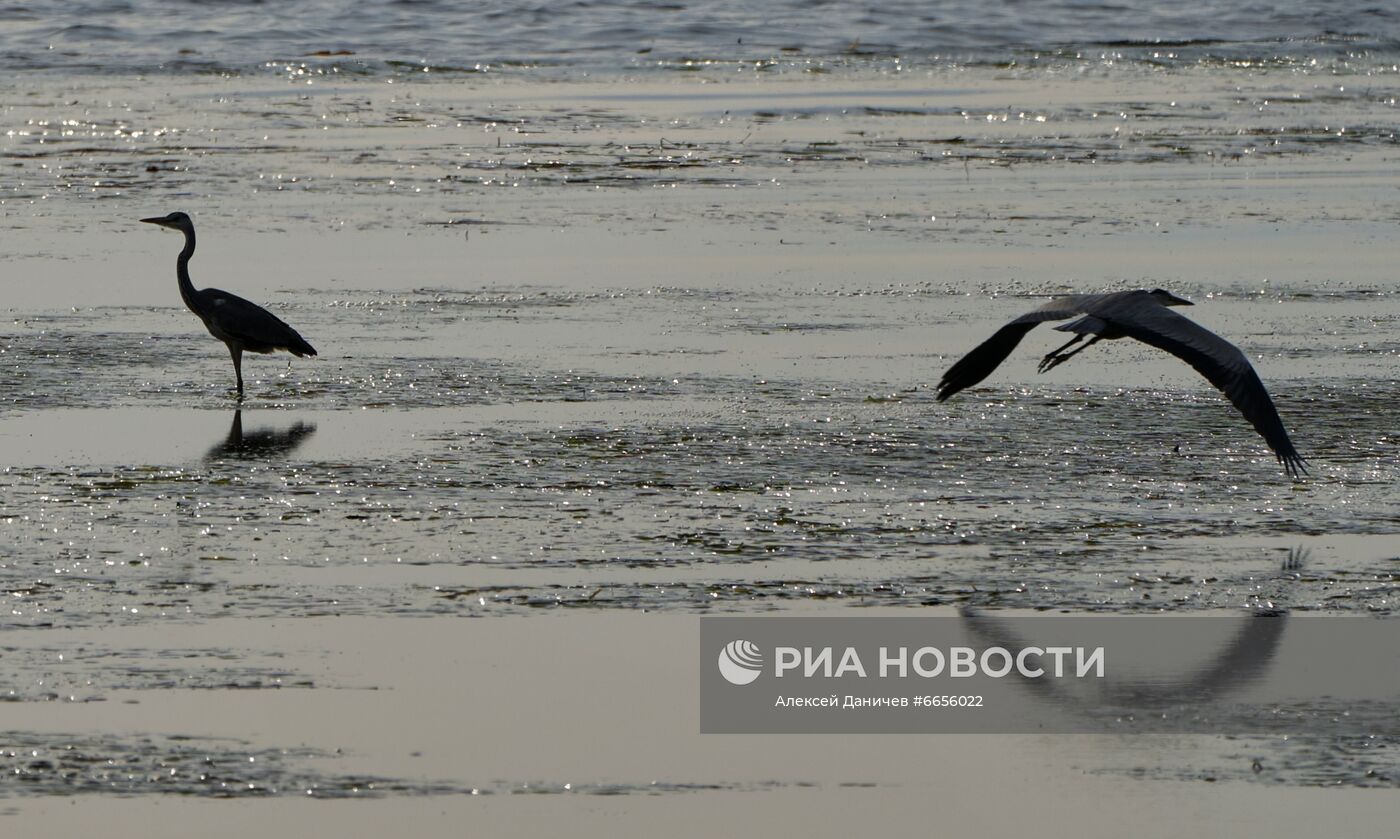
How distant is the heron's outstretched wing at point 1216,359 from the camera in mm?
8617

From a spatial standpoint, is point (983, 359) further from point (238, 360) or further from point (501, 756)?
point (238, 360)

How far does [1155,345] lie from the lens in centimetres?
900

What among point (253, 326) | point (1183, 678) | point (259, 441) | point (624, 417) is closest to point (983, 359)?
point (624, 417)

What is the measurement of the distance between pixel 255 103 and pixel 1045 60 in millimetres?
11587

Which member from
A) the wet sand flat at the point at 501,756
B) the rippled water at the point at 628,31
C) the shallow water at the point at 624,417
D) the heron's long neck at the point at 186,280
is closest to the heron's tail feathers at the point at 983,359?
the shallow water at the point at 624,417

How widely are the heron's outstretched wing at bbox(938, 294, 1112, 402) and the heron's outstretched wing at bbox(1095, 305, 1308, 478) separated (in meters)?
0.19

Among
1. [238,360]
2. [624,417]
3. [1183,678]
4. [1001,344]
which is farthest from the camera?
[238,360]

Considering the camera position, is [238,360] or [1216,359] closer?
[1216,359]

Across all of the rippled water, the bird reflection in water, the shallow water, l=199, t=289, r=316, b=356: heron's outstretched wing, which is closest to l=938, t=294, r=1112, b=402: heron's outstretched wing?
the shallow water

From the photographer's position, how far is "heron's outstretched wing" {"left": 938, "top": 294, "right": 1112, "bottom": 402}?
8680 mm

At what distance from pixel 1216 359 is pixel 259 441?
4061 millimetres

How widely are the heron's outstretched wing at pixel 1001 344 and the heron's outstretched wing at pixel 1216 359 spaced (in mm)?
189

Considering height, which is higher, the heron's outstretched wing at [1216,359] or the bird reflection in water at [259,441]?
the heron's outstretched wing at [1216,359]

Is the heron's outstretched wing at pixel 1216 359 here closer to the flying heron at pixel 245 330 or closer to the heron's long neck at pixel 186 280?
the flying heron at pixel 245 330
